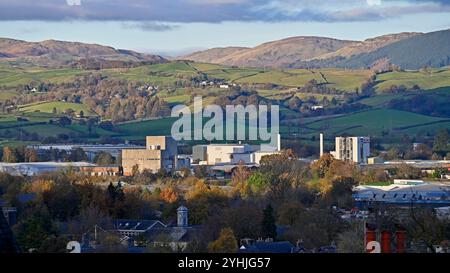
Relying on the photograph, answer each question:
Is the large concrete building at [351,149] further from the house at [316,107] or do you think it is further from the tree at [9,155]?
the house at [316,107]

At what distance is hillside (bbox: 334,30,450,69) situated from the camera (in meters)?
165

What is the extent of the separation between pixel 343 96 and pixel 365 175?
57953 millimetres

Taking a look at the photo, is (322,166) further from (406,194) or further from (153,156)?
(153,156)

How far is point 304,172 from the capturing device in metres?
65.6

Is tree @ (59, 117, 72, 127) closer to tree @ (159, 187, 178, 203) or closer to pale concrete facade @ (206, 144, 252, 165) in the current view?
pale concrete facade @ (206, 144, 252, 165)

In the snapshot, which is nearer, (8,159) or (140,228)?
(140,228)

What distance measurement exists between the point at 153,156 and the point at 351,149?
44.8ft

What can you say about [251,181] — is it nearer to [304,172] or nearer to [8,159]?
[304,172]

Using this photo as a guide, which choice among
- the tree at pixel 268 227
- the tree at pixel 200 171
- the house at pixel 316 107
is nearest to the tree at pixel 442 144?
the tree at pixel 200 171

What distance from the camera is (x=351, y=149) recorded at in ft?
290

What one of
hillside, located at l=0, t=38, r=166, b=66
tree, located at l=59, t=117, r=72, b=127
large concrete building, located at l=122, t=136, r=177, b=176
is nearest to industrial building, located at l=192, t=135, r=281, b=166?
large concrete building, located at l=122, t=136, r=177, b=176

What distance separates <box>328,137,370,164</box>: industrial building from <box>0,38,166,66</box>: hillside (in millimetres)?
86197
